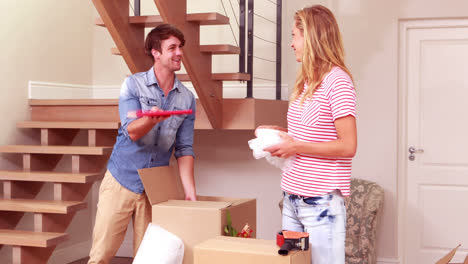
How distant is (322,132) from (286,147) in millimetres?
117

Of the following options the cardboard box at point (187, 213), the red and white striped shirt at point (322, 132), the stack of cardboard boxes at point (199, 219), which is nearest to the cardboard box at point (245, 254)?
the stack of cardboard boxes at point (199, 219)

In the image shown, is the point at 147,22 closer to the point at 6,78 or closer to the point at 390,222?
the point at 6,78

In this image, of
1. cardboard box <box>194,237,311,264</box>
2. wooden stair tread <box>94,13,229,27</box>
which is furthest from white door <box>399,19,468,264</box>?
cardboard box <box>194,237,311,264</box>

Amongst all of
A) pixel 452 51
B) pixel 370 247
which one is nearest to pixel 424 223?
pixel 370 247

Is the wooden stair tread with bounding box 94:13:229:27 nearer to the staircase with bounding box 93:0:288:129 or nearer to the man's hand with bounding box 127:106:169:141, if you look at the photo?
the staircase with bounding box 93:0:288:129

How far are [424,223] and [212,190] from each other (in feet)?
5.38

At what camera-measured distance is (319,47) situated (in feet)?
6.02

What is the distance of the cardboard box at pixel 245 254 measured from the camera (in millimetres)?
1711

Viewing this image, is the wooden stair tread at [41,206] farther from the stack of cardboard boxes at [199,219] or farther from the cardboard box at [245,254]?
the cardboard box at [245,254]

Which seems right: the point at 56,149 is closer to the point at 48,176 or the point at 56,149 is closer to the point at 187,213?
the point at 48,176

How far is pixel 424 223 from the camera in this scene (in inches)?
175

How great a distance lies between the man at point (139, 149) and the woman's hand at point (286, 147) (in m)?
0.76

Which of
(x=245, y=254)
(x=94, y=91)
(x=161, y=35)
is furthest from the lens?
(x=94, y=91)

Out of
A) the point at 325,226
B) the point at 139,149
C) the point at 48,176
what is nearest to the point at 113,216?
the point at 139,149
